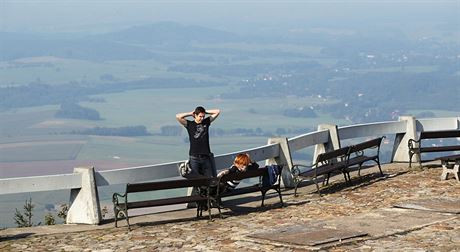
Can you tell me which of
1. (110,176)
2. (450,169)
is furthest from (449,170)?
(110,176)

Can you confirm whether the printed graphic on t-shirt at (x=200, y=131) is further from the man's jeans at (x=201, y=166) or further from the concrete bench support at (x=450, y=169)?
the concrete bench support at (x=450, y=169)

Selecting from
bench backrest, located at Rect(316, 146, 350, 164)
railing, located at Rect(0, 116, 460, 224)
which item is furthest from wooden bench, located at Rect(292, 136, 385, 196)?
railing, located at Rect(0, 116, 460, 224)

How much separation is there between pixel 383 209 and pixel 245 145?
6894 inches

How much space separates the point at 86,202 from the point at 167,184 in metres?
1.05

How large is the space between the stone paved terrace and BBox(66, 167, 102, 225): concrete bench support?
0.22 m

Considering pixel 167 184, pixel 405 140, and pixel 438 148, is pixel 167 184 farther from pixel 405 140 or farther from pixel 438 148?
pixel 405 140

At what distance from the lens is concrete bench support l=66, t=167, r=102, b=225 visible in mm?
13531

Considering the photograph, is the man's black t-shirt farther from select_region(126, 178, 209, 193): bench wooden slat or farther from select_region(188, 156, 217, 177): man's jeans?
select_region(126, 178, 209, 193): bench wooden slat

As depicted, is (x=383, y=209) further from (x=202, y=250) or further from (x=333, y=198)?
(x=202, y=250)

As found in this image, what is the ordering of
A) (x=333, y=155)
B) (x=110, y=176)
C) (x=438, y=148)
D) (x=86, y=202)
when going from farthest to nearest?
1. (x=438, y=148)
2. (x=333, y=155)
3. (x=110, y=176)
4. (x=86, y=202)

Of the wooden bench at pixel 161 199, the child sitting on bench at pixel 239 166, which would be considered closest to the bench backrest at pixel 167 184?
the wooden bench at pixel 161 199

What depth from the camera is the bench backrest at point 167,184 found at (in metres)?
13.0

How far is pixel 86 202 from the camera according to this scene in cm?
1361

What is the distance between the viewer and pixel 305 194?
15.7 metres
